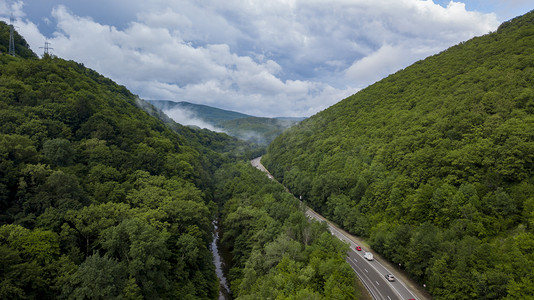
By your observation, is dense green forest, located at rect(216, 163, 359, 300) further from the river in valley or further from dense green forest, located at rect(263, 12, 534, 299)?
A: dense green forest, located at rect(263, 12, 534, 299)

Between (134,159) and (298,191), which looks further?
(298,191)

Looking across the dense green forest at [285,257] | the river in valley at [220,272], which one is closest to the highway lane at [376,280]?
the dense green forest at [285,257]

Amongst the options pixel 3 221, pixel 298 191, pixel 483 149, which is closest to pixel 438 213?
pixel 483 149

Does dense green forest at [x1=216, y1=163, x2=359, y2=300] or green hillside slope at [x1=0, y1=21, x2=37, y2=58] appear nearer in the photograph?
dense green forest at [x1=216, y1=163, x2=359, y2=300]

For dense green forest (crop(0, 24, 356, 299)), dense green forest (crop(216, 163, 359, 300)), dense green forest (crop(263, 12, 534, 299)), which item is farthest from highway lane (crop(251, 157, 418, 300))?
dense green forest (crop(0, 24, 356, 299))

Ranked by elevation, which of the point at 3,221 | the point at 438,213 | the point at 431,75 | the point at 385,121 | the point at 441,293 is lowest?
the point at 441,293

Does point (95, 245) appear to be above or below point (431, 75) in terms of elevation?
below

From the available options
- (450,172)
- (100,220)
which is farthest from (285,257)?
(450,172)

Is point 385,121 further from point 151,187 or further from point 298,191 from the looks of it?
point 151,187
